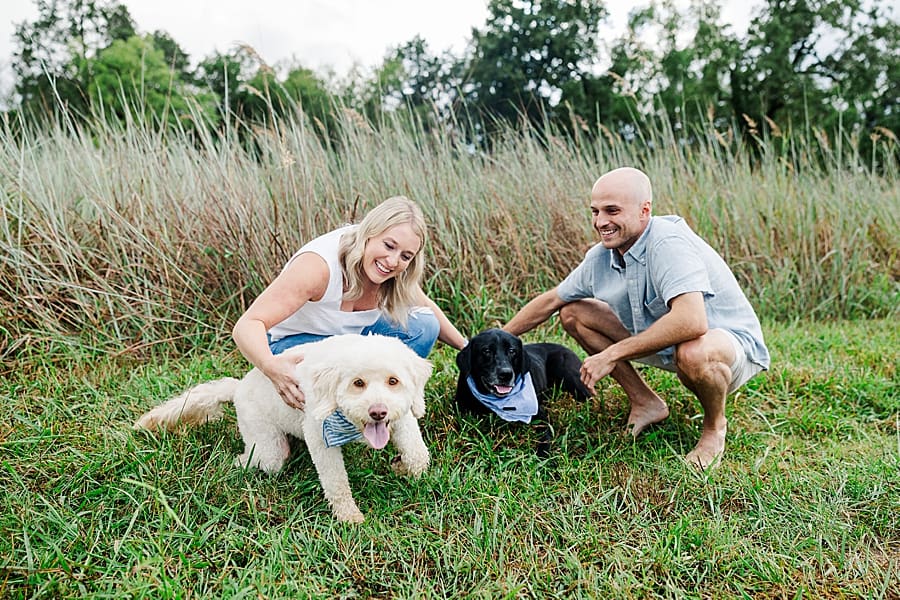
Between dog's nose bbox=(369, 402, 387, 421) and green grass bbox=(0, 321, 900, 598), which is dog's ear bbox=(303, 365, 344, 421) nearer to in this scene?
dog's nose bbox=(369, 402, 387, 421)

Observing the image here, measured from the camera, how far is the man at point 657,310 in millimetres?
2822

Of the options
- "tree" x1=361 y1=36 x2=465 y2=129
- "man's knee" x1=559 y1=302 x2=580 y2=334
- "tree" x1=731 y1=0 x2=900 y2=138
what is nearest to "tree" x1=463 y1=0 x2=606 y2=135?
"tree" x1=731 y1=0 x2=900 y2=138

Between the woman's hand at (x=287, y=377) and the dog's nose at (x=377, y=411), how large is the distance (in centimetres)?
38

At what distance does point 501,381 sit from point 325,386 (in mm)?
1034

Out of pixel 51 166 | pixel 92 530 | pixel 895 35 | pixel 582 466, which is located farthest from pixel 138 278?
pixel 895 35

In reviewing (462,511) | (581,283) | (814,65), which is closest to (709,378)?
(581,283)

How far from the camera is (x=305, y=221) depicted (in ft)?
14.7

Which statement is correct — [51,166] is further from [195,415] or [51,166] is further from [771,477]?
[771,477]

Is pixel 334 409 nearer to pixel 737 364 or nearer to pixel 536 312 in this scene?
pixel 536 312

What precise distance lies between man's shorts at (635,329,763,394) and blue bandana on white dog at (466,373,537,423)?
1.99 ft

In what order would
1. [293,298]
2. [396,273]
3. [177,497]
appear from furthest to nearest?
[396,273], [293,298], [177,497]

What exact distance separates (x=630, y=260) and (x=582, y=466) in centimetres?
103

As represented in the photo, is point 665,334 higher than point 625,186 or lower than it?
lower

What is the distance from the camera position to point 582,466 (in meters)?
2.77
